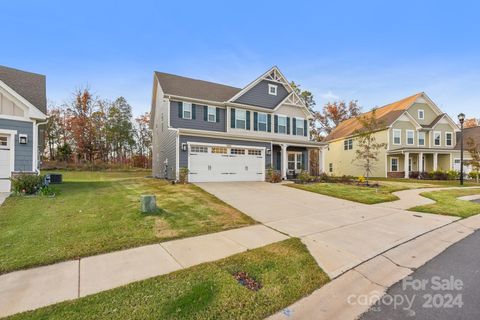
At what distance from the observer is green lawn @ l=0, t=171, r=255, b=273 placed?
414cm

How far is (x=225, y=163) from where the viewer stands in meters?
15.4

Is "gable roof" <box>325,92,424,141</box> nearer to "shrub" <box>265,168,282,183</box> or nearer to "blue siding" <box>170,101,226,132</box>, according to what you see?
"shrub" <box>265,168,282,183</box>


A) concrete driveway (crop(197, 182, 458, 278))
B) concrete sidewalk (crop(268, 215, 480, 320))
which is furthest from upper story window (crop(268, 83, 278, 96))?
concrete sidewalk (crop(268, 215, 480, 320))

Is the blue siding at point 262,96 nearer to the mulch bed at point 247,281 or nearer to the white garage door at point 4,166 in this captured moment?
the white garage door at point 4,166

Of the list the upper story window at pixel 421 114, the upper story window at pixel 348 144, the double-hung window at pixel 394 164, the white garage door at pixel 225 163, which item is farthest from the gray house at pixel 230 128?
the upper story window at pixel 421 114

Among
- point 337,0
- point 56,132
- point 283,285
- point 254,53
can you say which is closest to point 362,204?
point 283,285

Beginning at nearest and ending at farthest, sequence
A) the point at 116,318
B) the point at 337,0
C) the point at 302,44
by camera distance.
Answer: the point at 116,318, the point at 337,0, the point at 302,44

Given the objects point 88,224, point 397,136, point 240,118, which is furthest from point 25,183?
point 397,136

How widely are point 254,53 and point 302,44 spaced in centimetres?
350

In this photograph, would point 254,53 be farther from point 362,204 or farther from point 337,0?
point 362,204

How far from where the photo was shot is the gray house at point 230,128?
14.7 m

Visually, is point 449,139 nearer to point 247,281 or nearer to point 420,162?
point 420,162

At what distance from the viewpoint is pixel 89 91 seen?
34438 mm

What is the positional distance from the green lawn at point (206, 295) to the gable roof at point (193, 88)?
14.9 m
